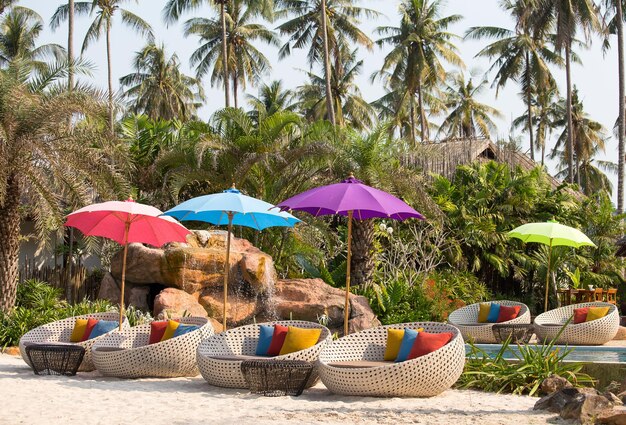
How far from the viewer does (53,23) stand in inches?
1291

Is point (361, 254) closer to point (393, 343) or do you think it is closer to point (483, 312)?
point (483, 312)

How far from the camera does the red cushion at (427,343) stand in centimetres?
852

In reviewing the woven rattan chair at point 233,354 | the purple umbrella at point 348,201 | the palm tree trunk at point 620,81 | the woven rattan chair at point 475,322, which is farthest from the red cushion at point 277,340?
the palm tree trunk at point 620,81

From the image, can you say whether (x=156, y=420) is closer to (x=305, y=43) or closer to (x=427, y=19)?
(x=305, y=43)

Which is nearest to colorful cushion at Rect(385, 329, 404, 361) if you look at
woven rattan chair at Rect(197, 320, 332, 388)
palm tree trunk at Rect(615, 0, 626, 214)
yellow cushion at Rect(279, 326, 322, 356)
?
woven rattan chair at Rect(197, 320, 332, 388)

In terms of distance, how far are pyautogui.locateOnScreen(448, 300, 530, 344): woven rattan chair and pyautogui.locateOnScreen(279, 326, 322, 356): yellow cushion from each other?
5836mm

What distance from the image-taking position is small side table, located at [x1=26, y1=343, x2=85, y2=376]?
9.77 metres

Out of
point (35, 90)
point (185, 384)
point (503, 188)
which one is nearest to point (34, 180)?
point (35, 90)

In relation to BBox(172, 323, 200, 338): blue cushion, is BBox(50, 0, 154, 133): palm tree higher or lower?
higher

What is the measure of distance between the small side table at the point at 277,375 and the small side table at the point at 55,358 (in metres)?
2.60

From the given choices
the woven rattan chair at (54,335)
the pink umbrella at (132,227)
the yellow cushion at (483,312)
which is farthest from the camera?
the yellow cushion at (483,312)

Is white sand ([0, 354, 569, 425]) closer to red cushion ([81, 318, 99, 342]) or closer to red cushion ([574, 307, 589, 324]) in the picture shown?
red cushion ([81, 318, 99, 342])

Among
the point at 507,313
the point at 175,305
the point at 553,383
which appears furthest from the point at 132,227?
the point at 507,313

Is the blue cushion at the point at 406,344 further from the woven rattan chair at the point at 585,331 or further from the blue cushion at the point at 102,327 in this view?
the woven rattan chair at the point at 585,331
